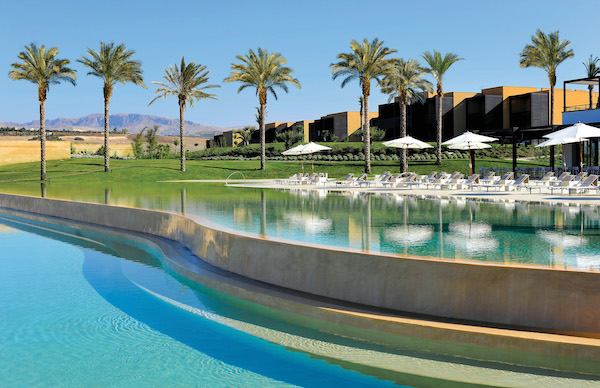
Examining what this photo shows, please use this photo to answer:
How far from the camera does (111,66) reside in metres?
43.3

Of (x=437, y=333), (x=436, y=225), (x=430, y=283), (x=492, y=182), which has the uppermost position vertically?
(x=492, y=182)

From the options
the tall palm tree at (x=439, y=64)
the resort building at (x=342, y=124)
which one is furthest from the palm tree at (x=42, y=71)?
the resort building at (x=342, y=124)

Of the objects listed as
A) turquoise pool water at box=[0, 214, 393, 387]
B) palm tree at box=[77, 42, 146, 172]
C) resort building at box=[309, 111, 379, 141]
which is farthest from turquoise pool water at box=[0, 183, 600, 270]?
resort building at box=[309, 111, 379, 141]

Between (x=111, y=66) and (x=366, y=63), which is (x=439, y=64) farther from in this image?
(x=111, y=66)

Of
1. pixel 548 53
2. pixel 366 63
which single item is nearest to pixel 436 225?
pixel 366 63

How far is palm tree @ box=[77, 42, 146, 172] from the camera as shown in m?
43.3

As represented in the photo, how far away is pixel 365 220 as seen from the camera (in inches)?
554

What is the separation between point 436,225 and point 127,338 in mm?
8307

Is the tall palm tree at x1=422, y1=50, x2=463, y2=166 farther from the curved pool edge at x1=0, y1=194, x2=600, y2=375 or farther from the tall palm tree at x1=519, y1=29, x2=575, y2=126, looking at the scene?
the curved pool edge at x1=0, y1=194, x2=600, y2=375

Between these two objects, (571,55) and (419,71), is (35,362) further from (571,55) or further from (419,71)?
(571,55)

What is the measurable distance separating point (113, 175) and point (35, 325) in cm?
3824

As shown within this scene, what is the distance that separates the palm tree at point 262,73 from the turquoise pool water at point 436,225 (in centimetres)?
2477

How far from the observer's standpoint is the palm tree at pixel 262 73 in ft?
141

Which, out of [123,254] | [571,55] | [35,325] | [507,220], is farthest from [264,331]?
[571,55]
